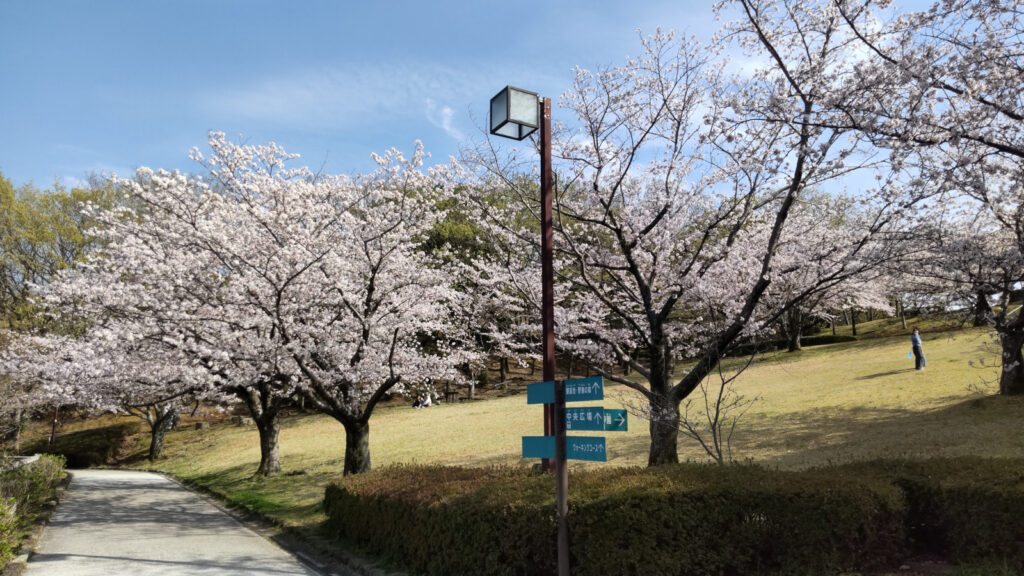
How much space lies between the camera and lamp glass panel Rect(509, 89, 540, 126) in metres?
6.35

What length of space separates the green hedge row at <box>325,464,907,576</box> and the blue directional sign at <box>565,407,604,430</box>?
0.66 meters

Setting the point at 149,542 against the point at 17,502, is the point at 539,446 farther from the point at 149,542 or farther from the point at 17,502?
the point at 17,502

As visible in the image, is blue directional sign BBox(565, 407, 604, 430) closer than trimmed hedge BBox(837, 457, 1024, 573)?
No

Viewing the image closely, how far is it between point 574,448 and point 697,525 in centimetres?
123

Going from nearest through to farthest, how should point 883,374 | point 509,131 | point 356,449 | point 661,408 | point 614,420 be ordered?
point 614,420 → point 509,131 → point 661,408 → point 356,449 → point 883,374

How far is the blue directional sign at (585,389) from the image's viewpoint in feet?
17.8

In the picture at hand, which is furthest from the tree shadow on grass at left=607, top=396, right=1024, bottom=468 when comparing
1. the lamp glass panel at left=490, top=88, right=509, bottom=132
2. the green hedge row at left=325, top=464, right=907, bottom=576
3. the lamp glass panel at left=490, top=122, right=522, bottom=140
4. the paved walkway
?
the paved walkway

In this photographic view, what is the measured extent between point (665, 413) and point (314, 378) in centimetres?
603

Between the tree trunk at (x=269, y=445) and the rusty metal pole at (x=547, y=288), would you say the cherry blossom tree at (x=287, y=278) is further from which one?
the tree trunk at (x=269, y=445)

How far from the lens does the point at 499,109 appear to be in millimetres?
6473

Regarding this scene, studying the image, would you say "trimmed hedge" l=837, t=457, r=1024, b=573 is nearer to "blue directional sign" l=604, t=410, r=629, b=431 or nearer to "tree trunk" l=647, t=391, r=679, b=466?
"blue directional sign" l=604, t=410, r=629, b=431

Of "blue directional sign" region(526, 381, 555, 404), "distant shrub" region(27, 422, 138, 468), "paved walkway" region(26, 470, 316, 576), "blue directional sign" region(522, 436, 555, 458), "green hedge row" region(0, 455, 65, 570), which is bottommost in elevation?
"distant shrub" region(27, 422, 138, 468)

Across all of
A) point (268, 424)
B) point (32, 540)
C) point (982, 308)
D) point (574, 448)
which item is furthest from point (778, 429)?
point (32, 540)

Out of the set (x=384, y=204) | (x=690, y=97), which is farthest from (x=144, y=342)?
(x=690, y=97)
